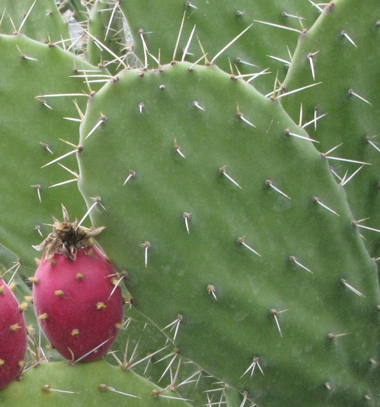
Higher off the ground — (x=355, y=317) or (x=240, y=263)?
(x=240, y=263)

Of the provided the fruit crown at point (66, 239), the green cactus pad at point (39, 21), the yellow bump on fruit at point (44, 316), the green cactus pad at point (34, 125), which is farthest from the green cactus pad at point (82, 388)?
the green cactus pad at point (39, 21)

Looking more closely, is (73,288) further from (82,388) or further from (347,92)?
(347,92)

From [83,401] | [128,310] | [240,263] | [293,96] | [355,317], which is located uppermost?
[293,96]

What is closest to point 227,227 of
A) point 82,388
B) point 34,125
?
point 82,388

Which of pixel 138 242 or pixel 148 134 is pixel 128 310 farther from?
pixel 148 134

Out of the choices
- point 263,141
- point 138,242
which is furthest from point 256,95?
point 138,242

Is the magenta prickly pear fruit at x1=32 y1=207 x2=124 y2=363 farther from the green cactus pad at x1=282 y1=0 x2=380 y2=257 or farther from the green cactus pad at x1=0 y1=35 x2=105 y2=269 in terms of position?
the green cactus pad at x1=282 y1=0 x2=380 y2=257
